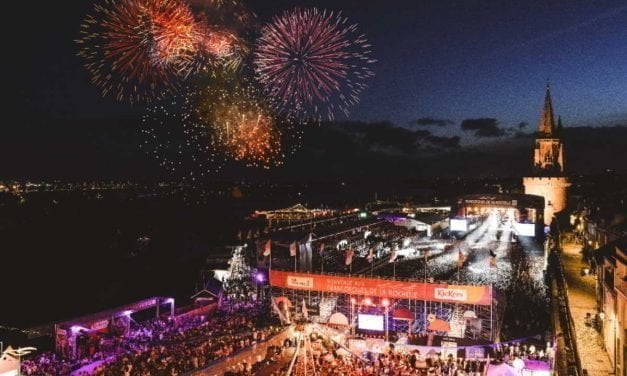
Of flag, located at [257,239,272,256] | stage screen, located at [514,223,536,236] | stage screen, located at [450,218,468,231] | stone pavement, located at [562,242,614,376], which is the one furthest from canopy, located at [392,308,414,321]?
stage screen, located at [450,218,468,231]

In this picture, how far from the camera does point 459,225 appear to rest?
52281 mm

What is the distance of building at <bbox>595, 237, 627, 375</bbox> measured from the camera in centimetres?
1853

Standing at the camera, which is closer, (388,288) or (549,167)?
(388,288)

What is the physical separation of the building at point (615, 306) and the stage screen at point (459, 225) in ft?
91.2

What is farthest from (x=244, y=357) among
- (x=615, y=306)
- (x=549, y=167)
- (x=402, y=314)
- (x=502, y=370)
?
(x=549, y=167)

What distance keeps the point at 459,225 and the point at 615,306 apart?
3213 centimetres

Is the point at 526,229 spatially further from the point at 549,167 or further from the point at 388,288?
the point at 388,288

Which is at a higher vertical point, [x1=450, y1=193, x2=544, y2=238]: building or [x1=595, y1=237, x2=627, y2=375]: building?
[x1=450, y1=193, x2=544, y2=238]: building

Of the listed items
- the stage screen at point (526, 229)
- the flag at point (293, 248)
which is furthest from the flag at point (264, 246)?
the stage screen at point (526, 229)

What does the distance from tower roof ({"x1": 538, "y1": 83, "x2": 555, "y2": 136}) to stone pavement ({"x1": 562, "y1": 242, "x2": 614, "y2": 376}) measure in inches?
1281

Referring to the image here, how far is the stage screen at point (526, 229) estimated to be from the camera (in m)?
49.1

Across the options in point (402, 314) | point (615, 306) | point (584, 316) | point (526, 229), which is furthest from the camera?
point (526, 229)

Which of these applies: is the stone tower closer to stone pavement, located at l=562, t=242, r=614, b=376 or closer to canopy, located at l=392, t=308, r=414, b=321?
stone pavement, located at l=562, t=242, r=614, b=376

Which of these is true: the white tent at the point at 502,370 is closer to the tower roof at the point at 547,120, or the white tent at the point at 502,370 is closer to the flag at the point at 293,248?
the flag at the point at 293,248
